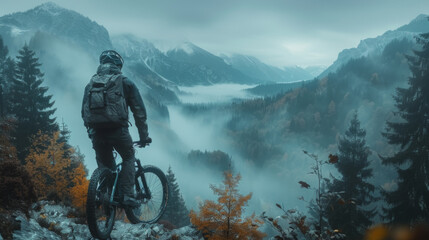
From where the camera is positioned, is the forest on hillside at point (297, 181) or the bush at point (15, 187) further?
the bush at point (15, 187)

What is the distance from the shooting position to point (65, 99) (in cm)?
13700

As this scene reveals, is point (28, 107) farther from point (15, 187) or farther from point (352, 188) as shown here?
point (352, 188)

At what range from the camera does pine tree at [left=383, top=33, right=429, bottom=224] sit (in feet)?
45.5

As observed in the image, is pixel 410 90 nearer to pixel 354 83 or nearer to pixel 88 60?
pixel 354 83

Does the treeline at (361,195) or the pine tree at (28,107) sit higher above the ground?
the pine tree at (28,107)

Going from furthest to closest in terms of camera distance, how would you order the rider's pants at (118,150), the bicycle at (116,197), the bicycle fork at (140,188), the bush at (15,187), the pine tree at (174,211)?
the pine tree at (174,211), the bicycle fork at (140,188), the rider's pants at (118,150), the bicycle at (116,197), the bush at (15,187)

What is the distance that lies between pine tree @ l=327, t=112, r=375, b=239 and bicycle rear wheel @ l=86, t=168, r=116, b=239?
1435cm

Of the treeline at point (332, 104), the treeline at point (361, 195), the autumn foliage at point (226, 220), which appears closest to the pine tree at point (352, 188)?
the treeline at point (361, 195)

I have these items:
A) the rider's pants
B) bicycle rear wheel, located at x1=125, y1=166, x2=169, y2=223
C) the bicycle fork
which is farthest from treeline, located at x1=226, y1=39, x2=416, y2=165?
the rider's pants

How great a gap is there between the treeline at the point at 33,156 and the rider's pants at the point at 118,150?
131cm

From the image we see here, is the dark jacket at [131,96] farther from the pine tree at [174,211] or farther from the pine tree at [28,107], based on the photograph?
the pine tree at [174,211]

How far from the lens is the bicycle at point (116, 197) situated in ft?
16.3

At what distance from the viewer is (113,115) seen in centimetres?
485

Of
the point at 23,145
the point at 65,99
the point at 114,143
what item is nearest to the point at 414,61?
the point at 114,143
